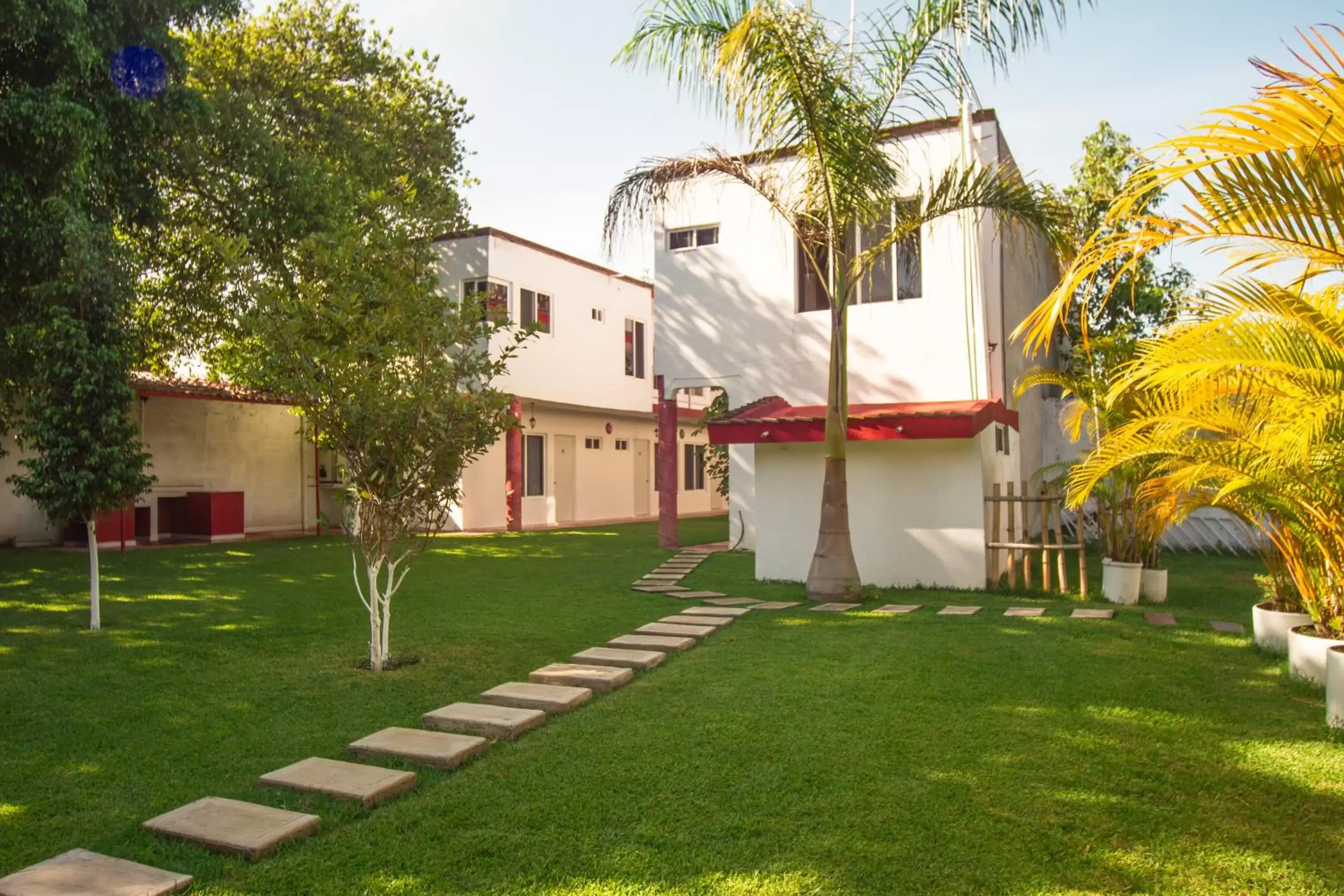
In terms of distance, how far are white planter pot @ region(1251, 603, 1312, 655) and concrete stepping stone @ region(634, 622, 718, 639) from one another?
156 inches

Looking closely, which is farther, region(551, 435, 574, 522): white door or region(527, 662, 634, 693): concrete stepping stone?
region(551, 435, 574, 522): white door

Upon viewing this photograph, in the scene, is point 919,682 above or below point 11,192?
below

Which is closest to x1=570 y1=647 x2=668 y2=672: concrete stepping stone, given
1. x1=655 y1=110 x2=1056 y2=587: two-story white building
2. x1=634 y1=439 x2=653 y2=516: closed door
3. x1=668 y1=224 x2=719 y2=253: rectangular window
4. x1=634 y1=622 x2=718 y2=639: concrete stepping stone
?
x1=634 y1=622 x2=718 y2=639: concrete stepping stone

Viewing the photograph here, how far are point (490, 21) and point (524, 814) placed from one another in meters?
8.92

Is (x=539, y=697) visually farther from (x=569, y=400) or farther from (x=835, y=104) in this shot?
(x=569, y=400)

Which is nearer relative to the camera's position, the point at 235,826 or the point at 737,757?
the point at 235,826

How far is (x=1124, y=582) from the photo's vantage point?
28.6ft

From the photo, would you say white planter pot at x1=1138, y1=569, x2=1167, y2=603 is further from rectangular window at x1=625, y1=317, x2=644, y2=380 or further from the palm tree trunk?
rectangular window at x1=625, y1=317, x2=644, y2=380

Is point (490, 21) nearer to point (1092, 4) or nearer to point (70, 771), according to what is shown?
point (1092, 4)

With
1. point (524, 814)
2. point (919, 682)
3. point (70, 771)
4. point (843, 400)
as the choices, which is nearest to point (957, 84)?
point (843, 400)

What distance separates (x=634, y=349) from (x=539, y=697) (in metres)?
18.1

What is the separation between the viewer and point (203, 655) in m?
6.52

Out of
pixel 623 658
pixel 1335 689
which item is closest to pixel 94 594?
pixel 623 658

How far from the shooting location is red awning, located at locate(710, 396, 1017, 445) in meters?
9.16
